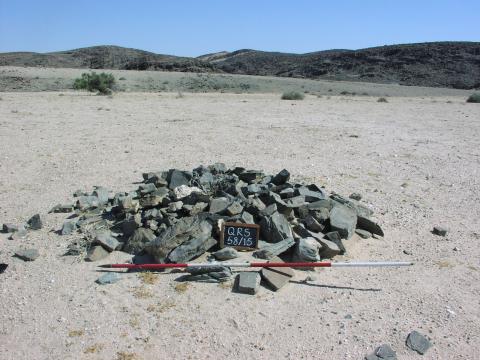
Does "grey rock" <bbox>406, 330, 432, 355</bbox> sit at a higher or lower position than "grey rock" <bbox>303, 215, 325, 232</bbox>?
lower

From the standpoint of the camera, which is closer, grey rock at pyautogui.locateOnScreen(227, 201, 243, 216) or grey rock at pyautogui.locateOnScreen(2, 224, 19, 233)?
grey rock at pyautogui.locateOnScreen(227, 201, 243, 216)

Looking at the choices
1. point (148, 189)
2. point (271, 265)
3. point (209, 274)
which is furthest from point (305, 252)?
point (148, 189)

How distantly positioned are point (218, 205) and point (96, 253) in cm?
148

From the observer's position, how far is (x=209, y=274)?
15.9 ft

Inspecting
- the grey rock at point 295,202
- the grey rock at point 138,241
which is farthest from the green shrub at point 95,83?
the grey rock at point 138,241

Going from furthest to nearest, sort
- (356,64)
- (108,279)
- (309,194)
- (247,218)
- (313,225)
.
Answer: (356,64), (309,194), (313,225), (247,218), (108,279)

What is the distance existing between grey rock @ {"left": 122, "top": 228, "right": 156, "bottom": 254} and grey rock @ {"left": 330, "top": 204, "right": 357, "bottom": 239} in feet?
6.92

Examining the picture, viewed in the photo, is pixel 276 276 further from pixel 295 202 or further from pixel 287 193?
pixel 287 193

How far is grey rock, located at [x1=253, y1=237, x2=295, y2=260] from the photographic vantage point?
5.21m

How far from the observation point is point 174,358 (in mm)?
3689

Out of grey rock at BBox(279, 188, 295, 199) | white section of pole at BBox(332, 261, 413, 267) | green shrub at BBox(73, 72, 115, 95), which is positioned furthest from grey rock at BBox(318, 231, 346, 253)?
green shrub at BBox(73, 72, 115, 95)

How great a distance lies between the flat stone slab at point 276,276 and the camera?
15.4ft

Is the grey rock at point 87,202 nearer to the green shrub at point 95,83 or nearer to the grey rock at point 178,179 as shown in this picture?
the grey rock at point 178,179

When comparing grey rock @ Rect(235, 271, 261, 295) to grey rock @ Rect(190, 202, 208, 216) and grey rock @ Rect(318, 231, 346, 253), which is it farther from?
grey rock @ Rect(190, 202, 208, 216)
